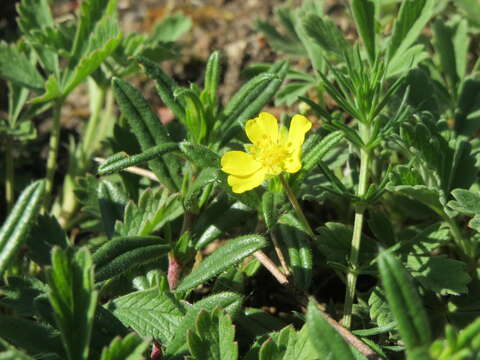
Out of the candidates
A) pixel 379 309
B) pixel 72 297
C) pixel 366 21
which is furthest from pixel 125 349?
pixel 366 21

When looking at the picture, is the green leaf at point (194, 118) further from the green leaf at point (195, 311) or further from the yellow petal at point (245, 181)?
the green leaf at point (195, 311)

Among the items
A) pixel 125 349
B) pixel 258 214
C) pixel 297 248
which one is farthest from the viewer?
pixel 258 214

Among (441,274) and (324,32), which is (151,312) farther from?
(324,32)

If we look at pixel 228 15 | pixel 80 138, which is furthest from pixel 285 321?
pixel 228 15

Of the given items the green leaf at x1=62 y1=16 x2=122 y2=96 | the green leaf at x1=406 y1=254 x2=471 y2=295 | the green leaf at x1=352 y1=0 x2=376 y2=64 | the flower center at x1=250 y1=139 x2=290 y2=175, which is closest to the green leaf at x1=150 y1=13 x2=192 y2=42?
the green leaf at x1=62 y1=16 x2=122 y2=96

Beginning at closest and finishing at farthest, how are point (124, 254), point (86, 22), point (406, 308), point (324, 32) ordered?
point (406, 308) → point (124, 254) → point (324, 32) → point (86, 22)

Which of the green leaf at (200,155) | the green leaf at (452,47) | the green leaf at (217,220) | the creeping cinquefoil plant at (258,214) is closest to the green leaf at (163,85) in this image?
the creeping cinquefoil plant at (258,214)
